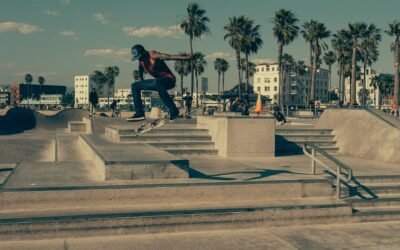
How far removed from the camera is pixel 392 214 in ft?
27.9

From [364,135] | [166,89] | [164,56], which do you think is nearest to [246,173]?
[166,89]

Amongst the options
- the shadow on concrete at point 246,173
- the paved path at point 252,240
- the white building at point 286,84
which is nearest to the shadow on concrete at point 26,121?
the shadow on concrete at point 246,173

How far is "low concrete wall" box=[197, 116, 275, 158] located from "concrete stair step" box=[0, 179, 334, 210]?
5743 mm

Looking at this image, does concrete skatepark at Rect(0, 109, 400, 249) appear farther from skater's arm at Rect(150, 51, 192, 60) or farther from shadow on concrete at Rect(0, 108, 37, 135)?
shadow on concrete at Rect(0, 108, 37, 135)

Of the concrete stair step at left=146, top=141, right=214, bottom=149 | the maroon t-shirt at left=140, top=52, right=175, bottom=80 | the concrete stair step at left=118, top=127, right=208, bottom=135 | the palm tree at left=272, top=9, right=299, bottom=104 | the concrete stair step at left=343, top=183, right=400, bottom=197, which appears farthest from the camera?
the palm tree at left=272, top=9, right=299, bottom=104

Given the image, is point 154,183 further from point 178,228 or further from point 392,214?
point 392,214

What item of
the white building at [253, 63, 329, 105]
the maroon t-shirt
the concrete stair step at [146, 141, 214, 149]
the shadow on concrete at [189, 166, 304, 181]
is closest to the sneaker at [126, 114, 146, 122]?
the maroon t-shirt

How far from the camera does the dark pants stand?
27.0 feet

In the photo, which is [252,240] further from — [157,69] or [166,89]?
[157,69]

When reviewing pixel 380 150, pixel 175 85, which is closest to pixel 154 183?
pixel 175 85

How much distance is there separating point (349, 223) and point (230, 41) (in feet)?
219

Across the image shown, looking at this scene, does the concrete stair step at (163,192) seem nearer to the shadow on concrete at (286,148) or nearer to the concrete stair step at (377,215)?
the concrete stair step at (377,215)

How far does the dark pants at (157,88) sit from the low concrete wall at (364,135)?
8.40 m

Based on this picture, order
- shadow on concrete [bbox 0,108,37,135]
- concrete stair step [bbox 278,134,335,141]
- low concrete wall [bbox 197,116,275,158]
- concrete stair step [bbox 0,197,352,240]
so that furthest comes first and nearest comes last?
shadow on concrete [bbox 0,108,37,135], concrete stair step [bbox 278,134,335,141], low concrete wall [bbox 197,116,275,158], concrete stair step [bbox 0,197,352,240]
